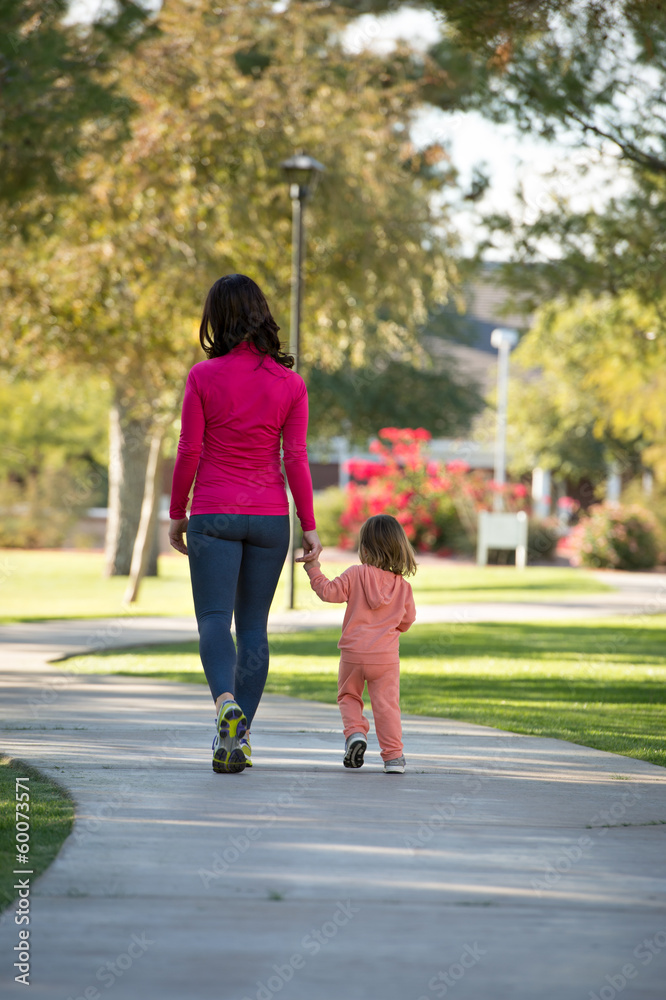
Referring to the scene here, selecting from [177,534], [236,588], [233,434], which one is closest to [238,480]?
[233,434]

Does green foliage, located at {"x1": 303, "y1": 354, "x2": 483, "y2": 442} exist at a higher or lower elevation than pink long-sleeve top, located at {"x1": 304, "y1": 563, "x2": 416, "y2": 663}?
higher

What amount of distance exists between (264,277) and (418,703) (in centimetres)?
892

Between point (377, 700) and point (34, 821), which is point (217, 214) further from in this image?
point (34, 821)

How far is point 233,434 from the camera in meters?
4.57

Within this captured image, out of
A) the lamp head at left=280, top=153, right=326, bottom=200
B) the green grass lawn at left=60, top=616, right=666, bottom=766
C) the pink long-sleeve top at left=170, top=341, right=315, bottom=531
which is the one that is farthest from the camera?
the lamp head at left=280, top=153, right=326, bottom=200

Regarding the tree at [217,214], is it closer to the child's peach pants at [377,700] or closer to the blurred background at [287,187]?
the blurred background at [287,187]

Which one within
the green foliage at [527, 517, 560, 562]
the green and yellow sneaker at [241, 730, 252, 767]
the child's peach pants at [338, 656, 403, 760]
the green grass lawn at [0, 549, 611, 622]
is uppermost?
the child's peach pants at [338, 656, 403, 760]

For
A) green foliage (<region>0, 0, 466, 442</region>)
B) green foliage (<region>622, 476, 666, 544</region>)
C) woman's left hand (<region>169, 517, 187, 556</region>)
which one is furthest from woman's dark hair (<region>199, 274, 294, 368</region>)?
green foliage (<region>622, 476, 666, 544</region>)

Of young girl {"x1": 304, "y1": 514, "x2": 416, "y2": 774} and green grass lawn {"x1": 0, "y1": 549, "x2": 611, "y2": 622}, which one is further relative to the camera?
green grass lawn {"x1": 0, "y1": 549, "x2": 611, "y2": 622}

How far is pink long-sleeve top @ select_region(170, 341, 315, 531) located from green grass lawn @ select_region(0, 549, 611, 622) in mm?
7870

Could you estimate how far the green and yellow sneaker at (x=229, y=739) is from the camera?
432cm

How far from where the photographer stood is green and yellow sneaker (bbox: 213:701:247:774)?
14.2 ft

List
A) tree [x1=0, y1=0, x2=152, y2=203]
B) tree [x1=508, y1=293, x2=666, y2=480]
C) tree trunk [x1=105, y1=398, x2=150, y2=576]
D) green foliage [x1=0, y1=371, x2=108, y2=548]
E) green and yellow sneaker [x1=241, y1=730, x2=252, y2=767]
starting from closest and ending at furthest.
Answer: green and yellow sneaker [x1=241, y1=730, x2=252, y2=767], tree [x1=0, y1=0, x2=152, y2=203], tree [x1=508, y1=293, x2=666, y2=480], tree trunk [x1=105, y1=398, x2=150, y2=576], green foliage [x1=0, y1=371, x2=108, y2=548]

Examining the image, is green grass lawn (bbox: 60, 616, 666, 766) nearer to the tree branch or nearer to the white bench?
the tree branch
